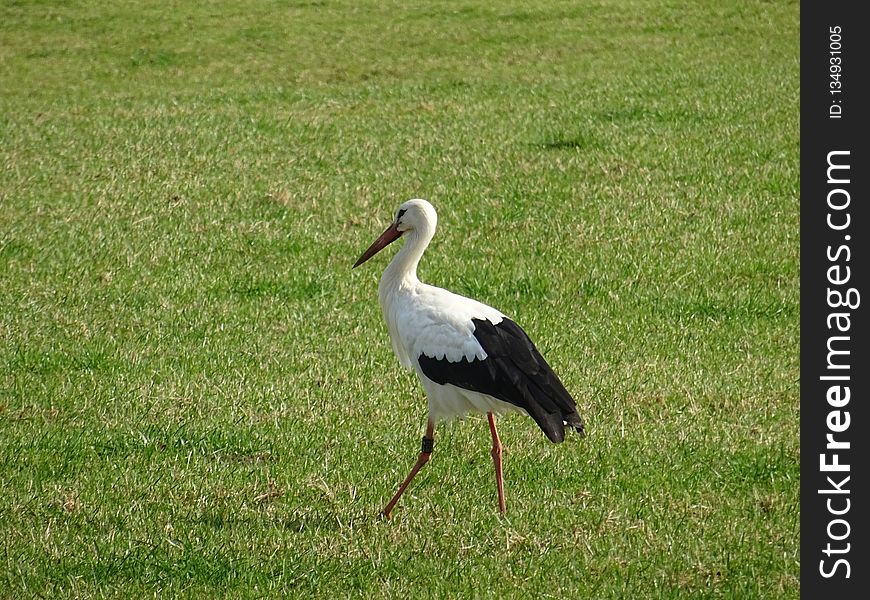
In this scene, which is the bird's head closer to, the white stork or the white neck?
the white neck

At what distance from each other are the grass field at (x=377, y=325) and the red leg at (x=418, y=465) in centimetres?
11

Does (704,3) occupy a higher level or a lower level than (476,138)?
higher

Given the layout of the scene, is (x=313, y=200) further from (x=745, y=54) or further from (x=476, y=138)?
(x=745, y=54)

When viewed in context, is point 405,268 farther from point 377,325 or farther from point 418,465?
point 377,325

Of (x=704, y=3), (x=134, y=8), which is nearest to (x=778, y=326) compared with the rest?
(x=704, y=3)

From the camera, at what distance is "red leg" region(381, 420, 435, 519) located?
607cm

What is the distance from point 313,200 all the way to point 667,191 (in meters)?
3.73

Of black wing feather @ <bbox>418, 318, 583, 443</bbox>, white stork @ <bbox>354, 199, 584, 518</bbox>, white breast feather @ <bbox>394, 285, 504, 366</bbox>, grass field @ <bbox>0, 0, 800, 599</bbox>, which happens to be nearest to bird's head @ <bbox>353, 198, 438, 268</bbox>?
white stork @ <bbox>354, 199, 584, 518</bbox>

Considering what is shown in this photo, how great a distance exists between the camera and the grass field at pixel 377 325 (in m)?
5.67

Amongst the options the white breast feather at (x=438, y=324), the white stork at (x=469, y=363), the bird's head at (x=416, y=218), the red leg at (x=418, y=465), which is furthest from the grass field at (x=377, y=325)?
the bird's head at (x=416, y=218)

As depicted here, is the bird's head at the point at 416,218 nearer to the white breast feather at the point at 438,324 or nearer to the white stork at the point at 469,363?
the white stork at the point at 469,363

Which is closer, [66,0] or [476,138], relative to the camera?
[476,138]

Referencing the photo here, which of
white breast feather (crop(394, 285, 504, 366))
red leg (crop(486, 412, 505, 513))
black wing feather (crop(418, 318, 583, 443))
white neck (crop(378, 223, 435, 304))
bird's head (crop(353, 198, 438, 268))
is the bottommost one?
red leg (crop(486, 412, 505, 513))

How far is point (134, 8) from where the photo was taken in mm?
23625
